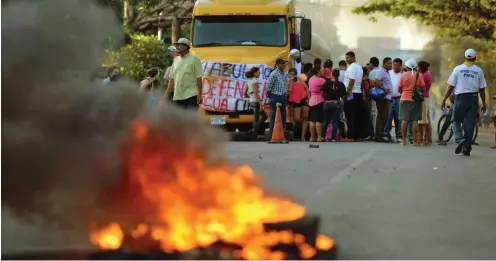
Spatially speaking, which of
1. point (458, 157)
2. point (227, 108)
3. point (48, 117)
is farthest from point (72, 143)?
point (227, 108)

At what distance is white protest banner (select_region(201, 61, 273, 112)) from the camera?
18422 mm

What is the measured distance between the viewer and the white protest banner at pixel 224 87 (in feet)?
60.4

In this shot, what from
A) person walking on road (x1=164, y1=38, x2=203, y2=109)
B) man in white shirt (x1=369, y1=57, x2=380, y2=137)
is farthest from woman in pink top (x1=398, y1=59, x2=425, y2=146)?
person walking on road (x1=164, y1=38, x2=203, y2=109)

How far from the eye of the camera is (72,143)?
17.7 ft

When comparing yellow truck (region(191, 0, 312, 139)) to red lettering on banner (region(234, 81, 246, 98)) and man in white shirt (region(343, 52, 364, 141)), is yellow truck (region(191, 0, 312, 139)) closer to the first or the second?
red lettering on banner (region(234, 81, 246, 98))

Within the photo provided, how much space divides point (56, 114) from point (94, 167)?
40 centimetres

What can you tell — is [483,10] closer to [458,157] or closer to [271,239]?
[458,157]

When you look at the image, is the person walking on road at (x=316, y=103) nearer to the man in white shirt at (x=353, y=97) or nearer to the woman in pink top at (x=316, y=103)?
the woman in pink top at (x=316, y=103)

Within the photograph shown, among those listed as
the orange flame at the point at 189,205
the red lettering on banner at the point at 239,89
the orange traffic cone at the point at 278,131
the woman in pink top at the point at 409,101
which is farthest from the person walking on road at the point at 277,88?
the orange flame at the point at 189,205

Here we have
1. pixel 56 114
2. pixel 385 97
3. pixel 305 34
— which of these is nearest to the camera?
pixel 56 114

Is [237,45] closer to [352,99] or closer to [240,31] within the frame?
[240,31]

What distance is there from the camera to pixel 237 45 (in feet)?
62.0

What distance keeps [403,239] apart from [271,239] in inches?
53.5

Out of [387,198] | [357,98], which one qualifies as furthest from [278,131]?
[387,198]
